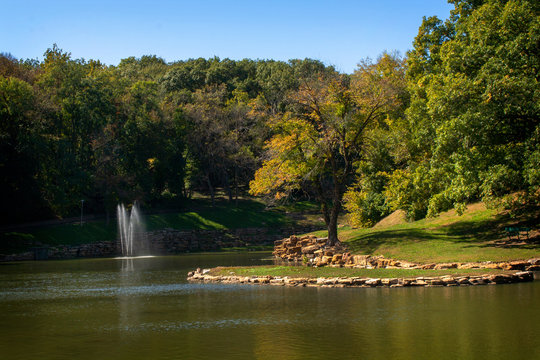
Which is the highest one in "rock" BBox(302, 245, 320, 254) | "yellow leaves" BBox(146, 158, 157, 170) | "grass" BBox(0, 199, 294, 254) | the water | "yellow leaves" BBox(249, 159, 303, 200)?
"yellow leaves" BBox(146, 158, 157, 170)

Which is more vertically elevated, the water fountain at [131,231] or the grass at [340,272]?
the water fountain at [131,231]

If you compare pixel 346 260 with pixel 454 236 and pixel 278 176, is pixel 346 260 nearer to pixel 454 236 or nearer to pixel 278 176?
pixel 454 236

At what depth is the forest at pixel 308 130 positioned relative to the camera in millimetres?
26812

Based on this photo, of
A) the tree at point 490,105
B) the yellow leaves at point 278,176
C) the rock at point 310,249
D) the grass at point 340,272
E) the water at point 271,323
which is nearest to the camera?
the water at point 271,323

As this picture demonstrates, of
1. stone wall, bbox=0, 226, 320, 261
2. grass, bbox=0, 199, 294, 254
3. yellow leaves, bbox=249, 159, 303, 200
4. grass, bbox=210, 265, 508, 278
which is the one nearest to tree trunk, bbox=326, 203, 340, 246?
yellow leaves, bbox=249, 159, 303, 200

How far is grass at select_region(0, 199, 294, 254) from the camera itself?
51.9 metres

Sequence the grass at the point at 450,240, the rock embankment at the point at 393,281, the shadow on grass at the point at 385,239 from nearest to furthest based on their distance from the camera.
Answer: the rock embankment at the point at 393,281 < the grass at the point at 450,240 < the shadow on grass at the point at 385,239

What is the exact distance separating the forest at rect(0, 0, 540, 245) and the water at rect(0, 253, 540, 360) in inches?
369

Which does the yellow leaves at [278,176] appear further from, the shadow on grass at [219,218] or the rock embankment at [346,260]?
the shadow on grass at [219,218]

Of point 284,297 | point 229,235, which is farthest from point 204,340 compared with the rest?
point 229,235

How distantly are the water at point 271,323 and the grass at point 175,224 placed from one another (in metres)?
29.4

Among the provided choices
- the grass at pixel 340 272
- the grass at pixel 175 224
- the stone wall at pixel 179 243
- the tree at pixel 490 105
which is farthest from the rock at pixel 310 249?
the grass at pixel 175 224

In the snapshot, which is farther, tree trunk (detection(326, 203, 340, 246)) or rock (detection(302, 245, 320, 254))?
rock (detection(302, 245, 320, 254))

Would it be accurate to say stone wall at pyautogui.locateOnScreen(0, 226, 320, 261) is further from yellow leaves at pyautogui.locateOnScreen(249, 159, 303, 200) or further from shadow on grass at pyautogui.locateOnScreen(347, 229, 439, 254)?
shadow on grass at pyautogui.locateOnScreen(347, 229, 439, 254)
